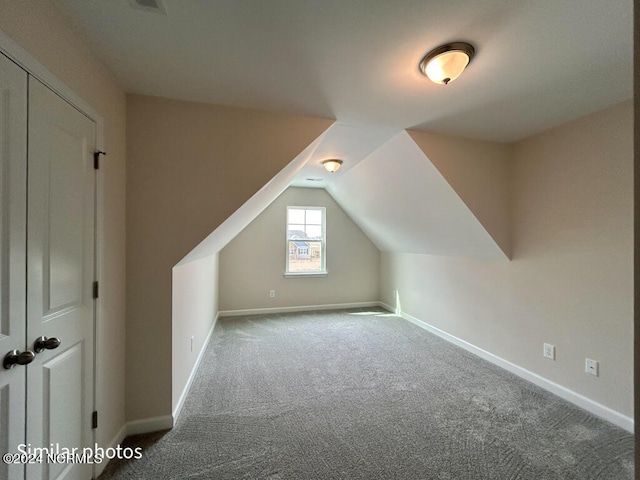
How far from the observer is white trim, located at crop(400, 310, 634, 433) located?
194 centimetres

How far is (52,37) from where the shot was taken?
3.82 feet

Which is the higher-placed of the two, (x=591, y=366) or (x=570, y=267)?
(x=570, y=267)

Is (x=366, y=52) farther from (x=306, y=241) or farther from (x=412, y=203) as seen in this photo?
(x=306, y=241)

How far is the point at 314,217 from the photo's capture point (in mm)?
5262

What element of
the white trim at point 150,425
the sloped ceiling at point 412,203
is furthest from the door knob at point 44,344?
the sloped ceiling at point 412,203

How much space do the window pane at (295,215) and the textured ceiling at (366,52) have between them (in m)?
3.06

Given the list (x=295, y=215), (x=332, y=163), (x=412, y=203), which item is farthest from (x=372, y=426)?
(x=295, y=215)

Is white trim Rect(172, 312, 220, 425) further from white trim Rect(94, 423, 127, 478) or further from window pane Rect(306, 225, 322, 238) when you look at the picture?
window pane Rect(306, 225, 322, 238)

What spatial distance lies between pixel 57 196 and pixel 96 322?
2.41 feet

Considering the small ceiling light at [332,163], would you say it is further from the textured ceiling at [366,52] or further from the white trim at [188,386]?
the white trim at [188,386]

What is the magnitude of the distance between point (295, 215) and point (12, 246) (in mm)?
4245

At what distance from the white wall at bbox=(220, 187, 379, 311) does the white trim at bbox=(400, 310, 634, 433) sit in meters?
2.08

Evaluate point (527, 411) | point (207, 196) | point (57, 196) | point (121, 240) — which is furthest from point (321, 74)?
point (527, 411)

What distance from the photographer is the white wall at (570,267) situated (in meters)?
1.94
